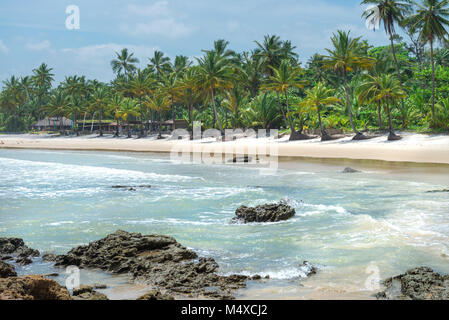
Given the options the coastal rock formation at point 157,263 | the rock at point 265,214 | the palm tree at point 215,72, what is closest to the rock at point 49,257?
the coastal rock formation at point 157,263

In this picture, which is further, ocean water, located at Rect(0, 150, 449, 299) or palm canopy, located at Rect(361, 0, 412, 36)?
palm canopy, located at Rect(361, 0, 412, 36)

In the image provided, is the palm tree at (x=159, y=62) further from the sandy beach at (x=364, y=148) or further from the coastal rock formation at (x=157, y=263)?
the coastal rock formation at (x=157, y=263)

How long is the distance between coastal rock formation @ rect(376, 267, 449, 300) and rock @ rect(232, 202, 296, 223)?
4.07 metres

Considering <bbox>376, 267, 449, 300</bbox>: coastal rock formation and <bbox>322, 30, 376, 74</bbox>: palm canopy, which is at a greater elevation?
<bbox>322, 30, 376, 74</bbox>: palm canopy

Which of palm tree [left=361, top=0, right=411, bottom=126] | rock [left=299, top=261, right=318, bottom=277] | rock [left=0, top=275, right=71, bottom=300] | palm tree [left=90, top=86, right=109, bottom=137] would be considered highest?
palm tree [left=361, top=0, right=411, bottom=126]

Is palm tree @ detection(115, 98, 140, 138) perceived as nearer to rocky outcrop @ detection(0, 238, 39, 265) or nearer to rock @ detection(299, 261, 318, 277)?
rocky outcrop @ detection(0, 238, 39, 265)

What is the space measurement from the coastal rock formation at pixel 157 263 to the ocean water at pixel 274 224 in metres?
0.28

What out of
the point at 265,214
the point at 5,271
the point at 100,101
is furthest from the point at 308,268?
the point at 100,101

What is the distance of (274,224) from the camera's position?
29.6 feet

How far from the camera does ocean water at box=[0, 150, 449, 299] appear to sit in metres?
6.01

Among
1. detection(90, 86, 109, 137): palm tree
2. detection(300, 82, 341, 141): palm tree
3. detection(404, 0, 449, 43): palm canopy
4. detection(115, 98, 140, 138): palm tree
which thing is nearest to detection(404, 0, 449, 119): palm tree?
detection(404, 0, 449, 43): palm canopy

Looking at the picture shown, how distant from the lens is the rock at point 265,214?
30.4ft
